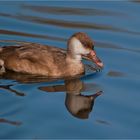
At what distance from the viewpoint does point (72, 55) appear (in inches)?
504

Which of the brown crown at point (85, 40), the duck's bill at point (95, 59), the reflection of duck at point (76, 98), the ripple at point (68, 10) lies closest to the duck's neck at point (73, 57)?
the duck's bill at point (95, 59)

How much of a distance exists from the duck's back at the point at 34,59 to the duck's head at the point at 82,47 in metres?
0.23

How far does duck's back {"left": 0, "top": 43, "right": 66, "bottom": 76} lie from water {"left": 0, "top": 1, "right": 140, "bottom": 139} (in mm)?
254

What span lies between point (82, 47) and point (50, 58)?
605 millimetres

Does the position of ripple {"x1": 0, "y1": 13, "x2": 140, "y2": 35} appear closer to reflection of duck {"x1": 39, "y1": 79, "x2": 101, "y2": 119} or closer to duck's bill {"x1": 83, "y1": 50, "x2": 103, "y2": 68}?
duck's bill {"x1": 83, "y1": 50, "x2": 103, "y2": 68}

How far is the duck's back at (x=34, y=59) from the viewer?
41.0ft

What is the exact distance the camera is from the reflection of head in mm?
10659

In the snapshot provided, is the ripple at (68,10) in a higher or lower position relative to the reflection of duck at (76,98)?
higher

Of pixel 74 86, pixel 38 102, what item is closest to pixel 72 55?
pixel 74 86

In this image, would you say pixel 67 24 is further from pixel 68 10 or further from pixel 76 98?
pixel 76 98

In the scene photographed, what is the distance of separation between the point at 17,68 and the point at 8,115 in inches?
97.0

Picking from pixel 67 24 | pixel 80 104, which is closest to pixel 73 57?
pixel 80 104

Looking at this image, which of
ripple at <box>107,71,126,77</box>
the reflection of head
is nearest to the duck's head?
ripple at <box>107,71,126,77</box>

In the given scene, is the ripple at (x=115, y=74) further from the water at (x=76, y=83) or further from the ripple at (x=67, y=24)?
the ripple at (x=67, y=24)
